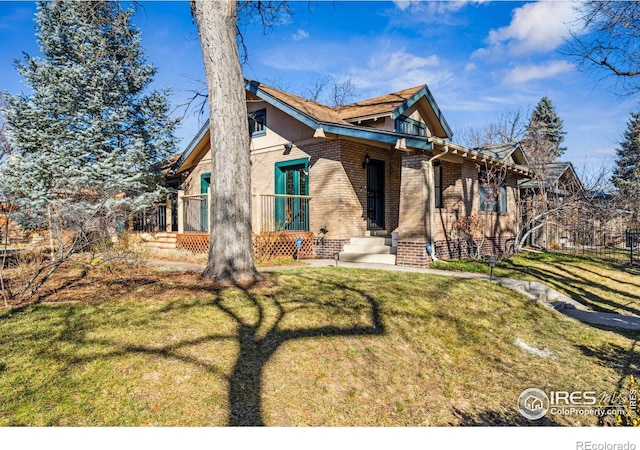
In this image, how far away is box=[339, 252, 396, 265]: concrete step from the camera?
10.6 meters

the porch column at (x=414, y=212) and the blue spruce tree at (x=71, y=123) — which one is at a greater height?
the blue spruce tree at (x=71, y=123)

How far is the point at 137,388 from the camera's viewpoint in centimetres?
316

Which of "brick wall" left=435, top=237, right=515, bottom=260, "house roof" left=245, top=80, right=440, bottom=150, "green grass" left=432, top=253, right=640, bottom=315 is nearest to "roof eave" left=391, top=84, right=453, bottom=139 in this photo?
"house roof" left=245, top=80, right=440, bottom=150

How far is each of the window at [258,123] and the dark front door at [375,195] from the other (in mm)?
3989

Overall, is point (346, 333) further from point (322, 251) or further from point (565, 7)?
point (565, 7)

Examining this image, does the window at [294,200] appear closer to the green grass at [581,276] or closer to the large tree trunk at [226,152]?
the green grass at [581,276]

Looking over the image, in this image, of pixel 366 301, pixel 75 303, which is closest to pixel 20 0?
pixel 75 303

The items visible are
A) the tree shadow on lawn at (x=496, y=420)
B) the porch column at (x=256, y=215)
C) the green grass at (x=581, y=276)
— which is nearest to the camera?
the tree shadow on lawn at (x=496, y=420)

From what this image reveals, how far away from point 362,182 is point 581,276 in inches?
282

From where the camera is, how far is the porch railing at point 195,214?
12852 millimetres

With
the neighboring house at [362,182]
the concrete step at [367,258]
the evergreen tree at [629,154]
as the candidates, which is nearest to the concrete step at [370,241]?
the neighboring house at [362,182]

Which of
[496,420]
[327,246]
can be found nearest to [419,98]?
[327,246]

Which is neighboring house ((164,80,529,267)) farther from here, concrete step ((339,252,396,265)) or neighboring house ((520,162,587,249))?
neighboring house ((520,162,587,249))

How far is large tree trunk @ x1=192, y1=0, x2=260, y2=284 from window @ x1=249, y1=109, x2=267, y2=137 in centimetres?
675
